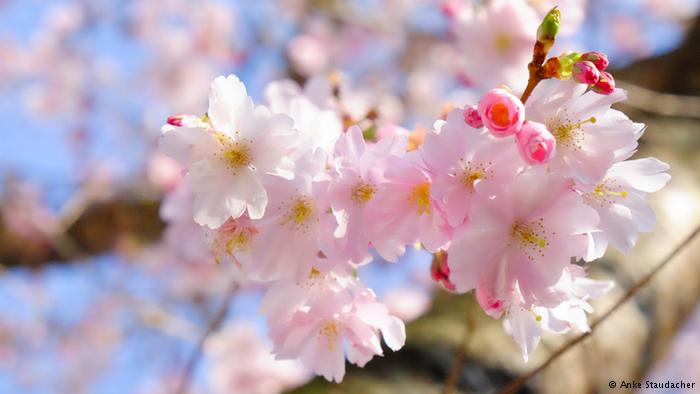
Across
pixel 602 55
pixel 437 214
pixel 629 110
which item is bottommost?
pixel 629 110

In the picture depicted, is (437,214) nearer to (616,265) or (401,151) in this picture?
(401,151)

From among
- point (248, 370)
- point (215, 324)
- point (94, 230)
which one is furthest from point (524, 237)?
point (248, 370)

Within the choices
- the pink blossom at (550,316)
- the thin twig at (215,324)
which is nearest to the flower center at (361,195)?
the pink blossom at (550,316)

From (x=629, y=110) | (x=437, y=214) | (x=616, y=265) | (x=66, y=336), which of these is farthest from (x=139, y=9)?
(x=437, y=214)

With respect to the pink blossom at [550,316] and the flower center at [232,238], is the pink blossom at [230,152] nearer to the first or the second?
the flower center at [232,238]

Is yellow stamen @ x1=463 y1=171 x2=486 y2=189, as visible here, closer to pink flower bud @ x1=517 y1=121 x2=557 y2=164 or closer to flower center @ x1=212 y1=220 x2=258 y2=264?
pink flower bud @ x1=517 y1=121 x2=557 y2=164

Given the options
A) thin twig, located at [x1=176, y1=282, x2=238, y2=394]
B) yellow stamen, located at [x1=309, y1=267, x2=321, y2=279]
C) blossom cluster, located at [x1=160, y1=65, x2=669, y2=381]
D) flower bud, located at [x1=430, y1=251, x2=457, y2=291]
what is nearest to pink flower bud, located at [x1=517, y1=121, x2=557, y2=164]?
blossom cluster, located at [x1=160, y1=65, x2=669, y2=381]
